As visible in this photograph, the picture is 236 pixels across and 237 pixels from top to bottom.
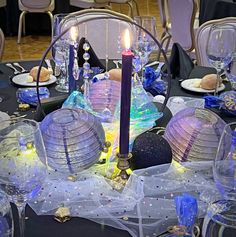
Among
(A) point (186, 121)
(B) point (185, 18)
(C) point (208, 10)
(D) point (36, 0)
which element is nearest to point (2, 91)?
(A) point (186, 121)

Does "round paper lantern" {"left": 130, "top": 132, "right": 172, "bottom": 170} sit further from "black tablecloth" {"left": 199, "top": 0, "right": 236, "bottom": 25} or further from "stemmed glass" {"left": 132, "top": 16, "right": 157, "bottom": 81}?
"black tablecloth" {"left": 199, "top": 0, "right": 236, "bottom": 25}

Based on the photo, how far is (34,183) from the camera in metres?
0.82

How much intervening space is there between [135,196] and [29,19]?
4985 millimetres

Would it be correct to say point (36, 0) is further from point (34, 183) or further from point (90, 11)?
point (34, 183)

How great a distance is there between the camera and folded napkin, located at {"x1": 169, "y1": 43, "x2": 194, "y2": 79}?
1.69 meters

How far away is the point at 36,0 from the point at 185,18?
199 centimetres

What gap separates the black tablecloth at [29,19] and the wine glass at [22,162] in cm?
474

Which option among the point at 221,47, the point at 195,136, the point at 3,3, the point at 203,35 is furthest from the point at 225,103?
the point at 3,3

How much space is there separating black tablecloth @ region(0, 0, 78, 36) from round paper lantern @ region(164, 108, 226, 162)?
4.59 m

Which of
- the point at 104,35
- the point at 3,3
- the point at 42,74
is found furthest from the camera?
the point at 3,3

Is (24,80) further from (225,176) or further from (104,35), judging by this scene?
(225,176)

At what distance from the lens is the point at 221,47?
153 centimetres

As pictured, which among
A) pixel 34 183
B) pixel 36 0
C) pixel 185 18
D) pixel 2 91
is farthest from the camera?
pixel 36 0

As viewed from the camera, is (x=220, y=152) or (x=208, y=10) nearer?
(x=220, y=152)
